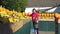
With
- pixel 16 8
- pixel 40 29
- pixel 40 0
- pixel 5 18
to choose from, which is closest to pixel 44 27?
pixel 40 29

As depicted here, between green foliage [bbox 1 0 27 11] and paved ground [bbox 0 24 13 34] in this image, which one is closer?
paved ground [bbox 0 24 13 34]

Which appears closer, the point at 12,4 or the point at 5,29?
the point at 5,29

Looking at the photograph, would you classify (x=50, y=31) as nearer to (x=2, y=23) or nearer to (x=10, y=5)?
(x=10, y=5)

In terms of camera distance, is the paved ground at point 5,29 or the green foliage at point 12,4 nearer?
the paved ground at point 5,29

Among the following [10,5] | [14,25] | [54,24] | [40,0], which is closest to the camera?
[14,25]

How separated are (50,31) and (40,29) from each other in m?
0.61

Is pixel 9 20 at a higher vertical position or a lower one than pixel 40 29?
higher

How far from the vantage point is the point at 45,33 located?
14.8 meters

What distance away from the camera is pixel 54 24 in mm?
14625

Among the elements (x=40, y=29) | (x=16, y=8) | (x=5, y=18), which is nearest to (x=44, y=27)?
(x=40, y=29)

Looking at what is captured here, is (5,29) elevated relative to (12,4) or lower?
lower

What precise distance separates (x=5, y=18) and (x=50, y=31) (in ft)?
26.5

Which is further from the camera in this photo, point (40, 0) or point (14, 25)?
point (40, 0)

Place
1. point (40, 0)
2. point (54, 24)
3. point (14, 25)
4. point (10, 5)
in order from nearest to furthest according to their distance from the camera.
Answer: point (14, 25), point (54, 24), point (10, 5), point (40, 0)
